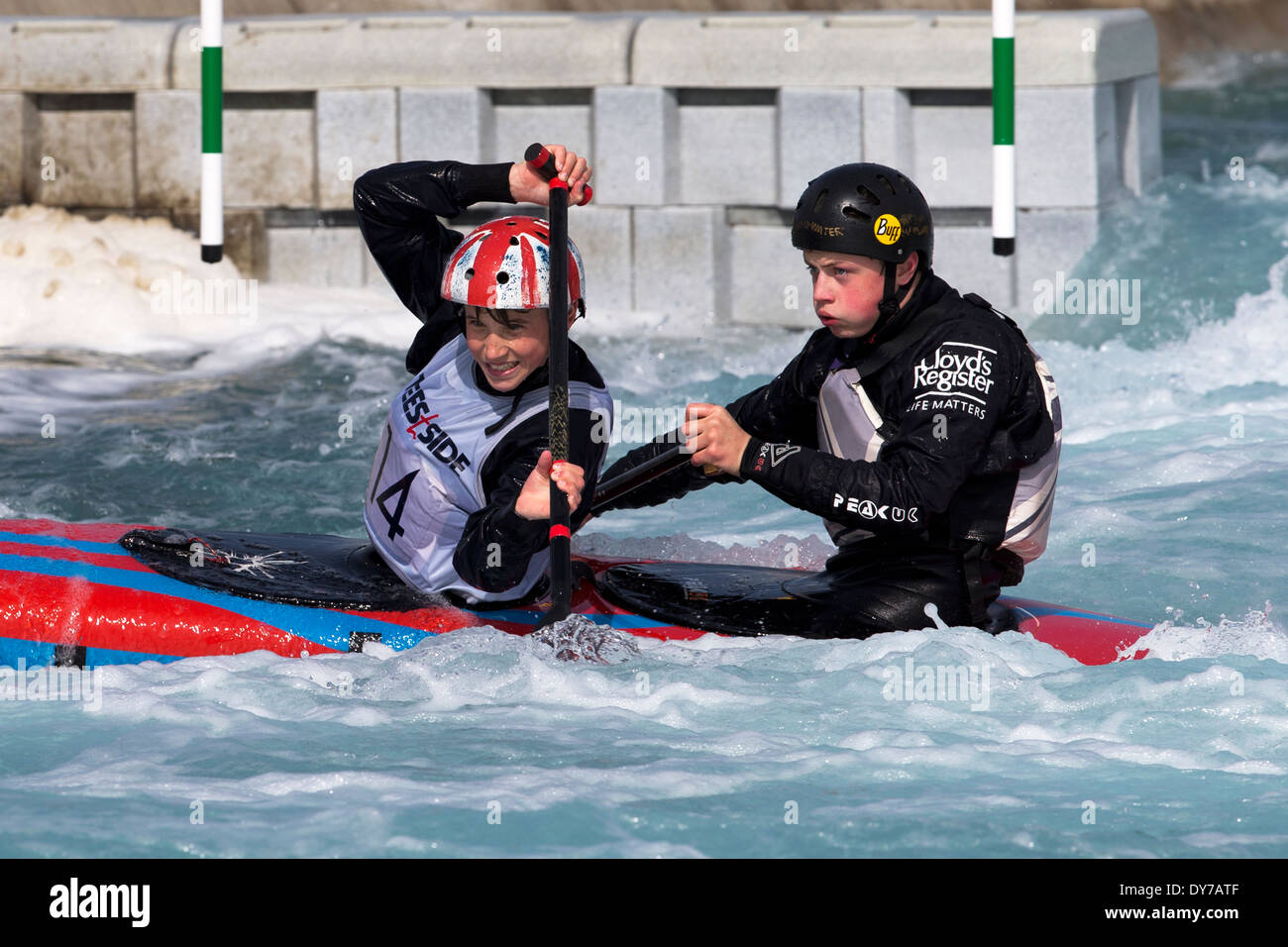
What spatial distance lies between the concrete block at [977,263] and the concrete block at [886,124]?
18.9 inches

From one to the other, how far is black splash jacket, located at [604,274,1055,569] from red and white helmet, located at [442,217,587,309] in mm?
618

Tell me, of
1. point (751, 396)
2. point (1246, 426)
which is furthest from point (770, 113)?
point (751, 396)

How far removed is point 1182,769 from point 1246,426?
3.95 metres

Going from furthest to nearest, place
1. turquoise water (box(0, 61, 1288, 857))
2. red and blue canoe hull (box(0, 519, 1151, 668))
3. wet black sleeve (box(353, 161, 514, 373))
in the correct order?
wet black sleeve (box(353, 161, 514, 373))
red and blue canoe hull (box(0, 519, 1151, 668))
turquoise water (box(0, 61, 1288, 857))

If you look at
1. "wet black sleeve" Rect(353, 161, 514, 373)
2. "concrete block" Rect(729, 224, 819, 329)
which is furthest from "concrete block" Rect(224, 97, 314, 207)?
"wet black sleeve" Rect(353, 161, 514, 373)

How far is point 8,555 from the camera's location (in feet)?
14.2

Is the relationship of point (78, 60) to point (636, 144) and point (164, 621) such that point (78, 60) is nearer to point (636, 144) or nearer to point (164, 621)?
point (636, 144)

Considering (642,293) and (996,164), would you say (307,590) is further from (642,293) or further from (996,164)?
(642,293)

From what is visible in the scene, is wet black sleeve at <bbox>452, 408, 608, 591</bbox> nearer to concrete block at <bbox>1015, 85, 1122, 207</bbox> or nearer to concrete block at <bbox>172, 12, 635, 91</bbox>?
concrete block at <bbox>1015, 85, 1122, 207</bbox>

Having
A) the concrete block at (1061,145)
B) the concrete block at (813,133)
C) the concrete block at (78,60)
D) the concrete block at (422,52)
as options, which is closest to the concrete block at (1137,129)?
the concrete block at (1061,145)

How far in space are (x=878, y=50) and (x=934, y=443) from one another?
17.8ft

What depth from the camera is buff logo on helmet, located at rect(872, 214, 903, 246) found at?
12.9 ft

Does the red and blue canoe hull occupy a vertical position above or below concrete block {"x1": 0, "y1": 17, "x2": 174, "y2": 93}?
below

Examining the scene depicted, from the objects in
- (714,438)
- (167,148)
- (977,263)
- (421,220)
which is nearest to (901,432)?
(714,438)
